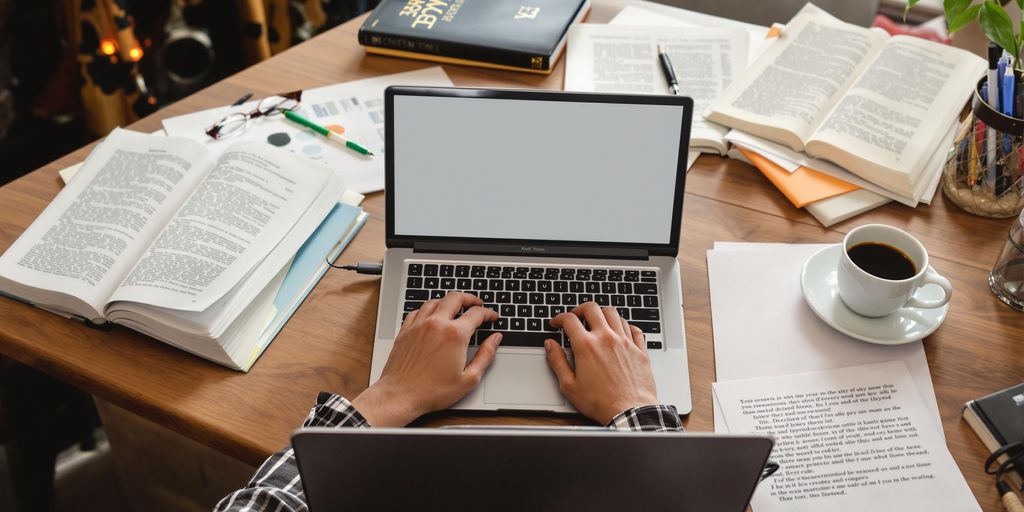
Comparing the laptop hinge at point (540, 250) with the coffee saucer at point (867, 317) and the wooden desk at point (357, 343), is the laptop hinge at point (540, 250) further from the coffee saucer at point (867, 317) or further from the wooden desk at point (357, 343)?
the coffee saucer at point (867, 317)

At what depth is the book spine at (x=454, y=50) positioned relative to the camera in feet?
4.19

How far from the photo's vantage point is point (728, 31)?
133cm

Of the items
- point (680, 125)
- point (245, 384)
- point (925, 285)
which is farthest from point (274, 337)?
point (925, 285)

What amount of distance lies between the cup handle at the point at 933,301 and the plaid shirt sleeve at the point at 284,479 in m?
0.59

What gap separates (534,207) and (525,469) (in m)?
0.38

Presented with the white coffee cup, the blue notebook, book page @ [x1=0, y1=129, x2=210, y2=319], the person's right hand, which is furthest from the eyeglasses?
the white coffee cup

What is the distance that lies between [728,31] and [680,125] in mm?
529

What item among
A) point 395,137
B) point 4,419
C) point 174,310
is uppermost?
point 395,137

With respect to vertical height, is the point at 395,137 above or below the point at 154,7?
above

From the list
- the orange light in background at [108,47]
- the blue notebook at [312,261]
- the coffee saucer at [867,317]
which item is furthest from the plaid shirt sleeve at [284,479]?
the orange light in background at [108,47]

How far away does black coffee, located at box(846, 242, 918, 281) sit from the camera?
0.86 metres

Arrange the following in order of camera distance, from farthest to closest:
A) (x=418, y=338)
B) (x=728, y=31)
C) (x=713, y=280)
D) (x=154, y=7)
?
1. (x=154, y=7)
2. (x=728, y=31)
3. (x=713, y=280)
4. (x=418, y=338)

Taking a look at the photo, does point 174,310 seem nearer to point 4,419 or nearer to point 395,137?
point 395,137

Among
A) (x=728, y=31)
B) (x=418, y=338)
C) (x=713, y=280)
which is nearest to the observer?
(x=418, y=338)
